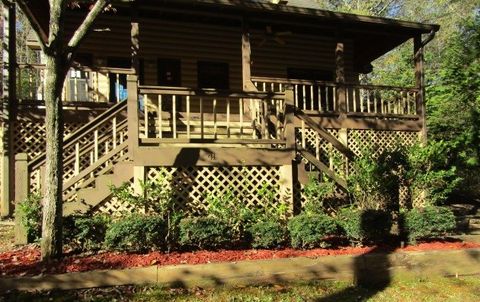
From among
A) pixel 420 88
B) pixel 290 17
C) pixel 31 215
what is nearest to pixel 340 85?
pixel 290 17

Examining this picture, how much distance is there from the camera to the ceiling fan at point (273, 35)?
13656 millimetres

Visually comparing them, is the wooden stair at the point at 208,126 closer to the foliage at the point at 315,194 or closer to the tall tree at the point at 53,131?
the foliage at the point at 315,194

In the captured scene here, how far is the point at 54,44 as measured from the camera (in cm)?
627

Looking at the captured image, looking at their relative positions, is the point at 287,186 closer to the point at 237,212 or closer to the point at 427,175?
the point at 237,212

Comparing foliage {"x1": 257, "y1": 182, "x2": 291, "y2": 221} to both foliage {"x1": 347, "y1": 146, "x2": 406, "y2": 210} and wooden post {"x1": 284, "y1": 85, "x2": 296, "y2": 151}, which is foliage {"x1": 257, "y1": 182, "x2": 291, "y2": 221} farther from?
foliage {"x1": 347, "y1": 146, "x2": 406, "y2": 210}

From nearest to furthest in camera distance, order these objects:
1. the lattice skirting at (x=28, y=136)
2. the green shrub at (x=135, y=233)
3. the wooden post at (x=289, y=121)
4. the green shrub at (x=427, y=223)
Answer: the green shrub at (x=135, y=233) < the green shrub at (x=427, y=223) < the wooden post at (x=289, y=121) < the lattice skirting at (x=28, y=136)

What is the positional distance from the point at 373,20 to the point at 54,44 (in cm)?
948

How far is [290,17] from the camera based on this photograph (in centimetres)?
1264

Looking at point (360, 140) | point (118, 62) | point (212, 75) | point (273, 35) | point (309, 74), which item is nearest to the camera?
point (360, 140)

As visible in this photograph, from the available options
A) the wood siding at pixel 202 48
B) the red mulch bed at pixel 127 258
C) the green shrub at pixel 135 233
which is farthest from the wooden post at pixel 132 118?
the wood siding at pixel 202 48

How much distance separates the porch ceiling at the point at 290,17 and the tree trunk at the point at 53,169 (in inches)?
206

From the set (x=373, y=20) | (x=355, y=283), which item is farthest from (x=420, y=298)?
(x=373, y=20)

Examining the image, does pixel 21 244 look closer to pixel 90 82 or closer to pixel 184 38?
pixel 90 82

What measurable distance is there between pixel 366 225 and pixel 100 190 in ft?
14.5
